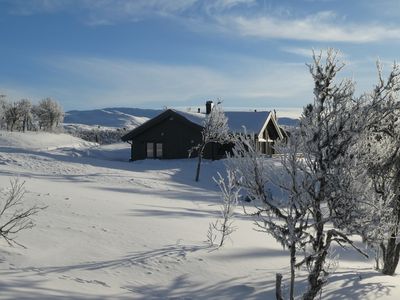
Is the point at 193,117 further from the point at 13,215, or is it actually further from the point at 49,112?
the point at 49,112

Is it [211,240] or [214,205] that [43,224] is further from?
[214,205]

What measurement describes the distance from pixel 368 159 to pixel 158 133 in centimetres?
3449

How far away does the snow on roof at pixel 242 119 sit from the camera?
41156mm

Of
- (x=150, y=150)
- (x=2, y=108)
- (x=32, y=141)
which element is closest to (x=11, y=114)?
(x=2, y=108)

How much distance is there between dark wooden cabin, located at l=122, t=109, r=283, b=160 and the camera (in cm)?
4097

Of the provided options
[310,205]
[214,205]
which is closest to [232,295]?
[310,205]

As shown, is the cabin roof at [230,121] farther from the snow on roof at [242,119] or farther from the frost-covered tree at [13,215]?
the frost-covered tree at [13,215]

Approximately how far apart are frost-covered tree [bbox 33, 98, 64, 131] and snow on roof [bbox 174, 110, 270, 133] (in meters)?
53.1

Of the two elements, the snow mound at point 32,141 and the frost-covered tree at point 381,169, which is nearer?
the frost-covered tree at point 381,169

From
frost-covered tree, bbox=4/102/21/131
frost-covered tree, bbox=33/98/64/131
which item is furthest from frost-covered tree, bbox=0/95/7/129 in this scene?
frost-covered tree, bbox=33/98/64/131

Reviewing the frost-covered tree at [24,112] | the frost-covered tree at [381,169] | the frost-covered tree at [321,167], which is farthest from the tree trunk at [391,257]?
the frost-covered tree at [24,112]

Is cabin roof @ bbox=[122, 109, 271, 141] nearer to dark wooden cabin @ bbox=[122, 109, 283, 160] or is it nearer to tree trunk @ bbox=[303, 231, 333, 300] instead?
dark wooden cabin @ bbox=[122, 109, 283, 160]

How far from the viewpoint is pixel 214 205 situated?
24000 mm

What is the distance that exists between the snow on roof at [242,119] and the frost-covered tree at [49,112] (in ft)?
174
